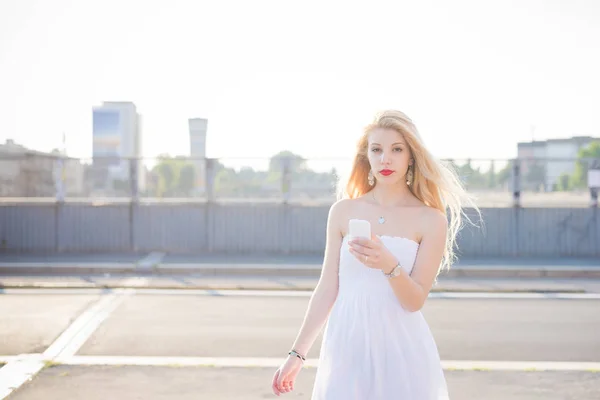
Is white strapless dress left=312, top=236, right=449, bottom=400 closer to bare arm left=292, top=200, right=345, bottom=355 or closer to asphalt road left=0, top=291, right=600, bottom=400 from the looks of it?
bare arm left=292, top=200, right=345, bottom=355

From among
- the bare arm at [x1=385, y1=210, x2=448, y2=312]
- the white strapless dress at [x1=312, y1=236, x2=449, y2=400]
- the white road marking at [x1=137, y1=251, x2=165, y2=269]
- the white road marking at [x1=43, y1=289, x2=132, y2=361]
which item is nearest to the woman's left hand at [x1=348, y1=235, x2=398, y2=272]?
the bare arm at [x1=385, y1=210, x2=448, y2=312]

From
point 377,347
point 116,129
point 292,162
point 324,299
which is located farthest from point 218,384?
point 116,129

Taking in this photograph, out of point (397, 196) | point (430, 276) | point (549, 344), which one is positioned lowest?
point (549, 344)

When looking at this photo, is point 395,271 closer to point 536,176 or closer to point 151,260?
point 151,260

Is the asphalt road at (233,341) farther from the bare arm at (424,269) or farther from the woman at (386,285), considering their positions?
the bare arm at (424,269)

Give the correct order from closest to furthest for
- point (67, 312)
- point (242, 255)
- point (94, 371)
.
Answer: point (94, 371) < point (67, 312) < point (242, 255)

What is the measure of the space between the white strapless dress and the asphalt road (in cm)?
311

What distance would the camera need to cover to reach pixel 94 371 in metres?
6.99

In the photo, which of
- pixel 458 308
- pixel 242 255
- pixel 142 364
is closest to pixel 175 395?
pixel 142 364

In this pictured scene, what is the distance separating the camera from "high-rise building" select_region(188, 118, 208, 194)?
17859 mm

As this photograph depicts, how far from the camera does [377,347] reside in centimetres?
317

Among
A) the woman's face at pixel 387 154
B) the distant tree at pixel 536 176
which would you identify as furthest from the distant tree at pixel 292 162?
the woman's face at pixel 387 154

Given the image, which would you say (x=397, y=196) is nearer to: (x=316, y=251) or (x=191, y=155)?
(x=316, y=251)

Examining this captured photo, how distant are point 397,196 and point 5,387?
4.31 metres
